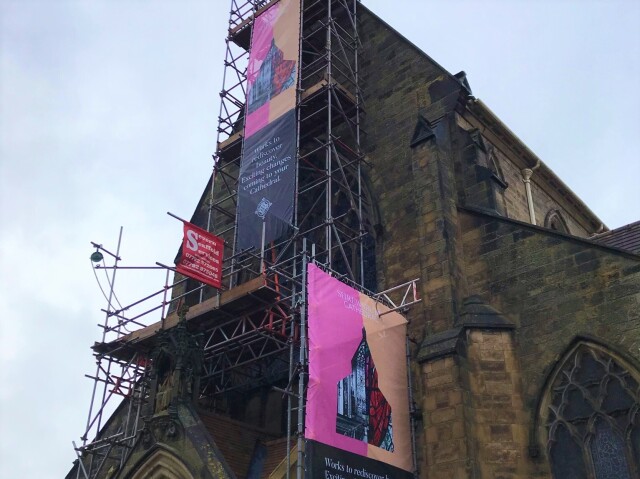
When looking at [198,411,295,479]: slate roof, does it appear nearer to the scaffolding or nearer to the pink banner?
the scaffolding

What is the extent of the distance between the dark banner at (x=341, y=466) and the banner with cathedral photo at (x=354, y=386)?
0.05 feet

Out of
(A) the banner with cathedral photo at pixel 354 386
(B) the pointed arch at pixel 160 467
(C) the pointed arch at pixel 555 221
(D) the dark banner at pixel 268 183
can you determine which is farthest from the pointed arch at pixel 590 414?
(C) the pointed arch at pixel 555 221

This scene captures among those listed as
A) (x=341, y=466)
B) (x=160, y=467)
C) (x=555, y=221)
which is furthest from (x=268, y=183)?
(x=555, y=221)

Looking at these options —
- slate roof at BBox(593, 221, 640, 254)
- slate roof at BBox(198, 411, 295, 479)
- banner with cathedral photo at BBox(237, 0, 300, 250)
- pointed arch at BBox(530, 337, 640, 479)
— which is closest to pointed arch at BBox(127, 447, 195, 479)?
slate roof at BBox(198, 411, 295, 479)

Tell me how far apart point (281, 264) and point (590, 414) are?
6.89 m

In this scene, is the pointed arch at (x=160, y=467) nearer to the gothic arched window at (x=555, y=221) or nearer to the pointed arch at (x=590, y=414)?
the pointed arch at (x=590, y=414)

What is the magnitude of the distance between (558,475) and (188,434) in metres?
6.58

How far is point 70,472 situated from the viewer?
69.5 ft

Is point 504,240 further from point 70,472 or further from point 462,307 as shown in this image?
point 70,472

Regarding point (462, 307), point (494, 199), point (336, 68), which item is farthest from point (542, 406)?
point (336, 68)

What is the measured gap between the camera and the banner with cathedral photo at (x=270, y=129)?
1819 centimetres

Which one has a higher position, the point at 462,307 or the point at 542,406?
the point at 462,307

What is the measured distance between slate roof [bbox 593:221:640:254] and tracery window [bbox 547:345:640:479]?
267 cm

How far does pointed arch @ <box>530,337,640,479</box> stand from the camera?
40.5ft
